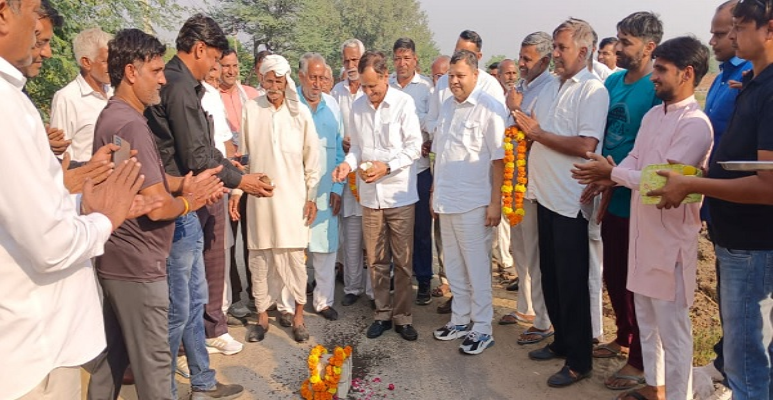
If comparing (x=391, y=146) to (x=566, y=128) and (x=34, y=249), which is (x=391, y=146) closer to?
(x=566, y=128)

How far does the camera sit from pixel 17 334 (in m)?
1.86

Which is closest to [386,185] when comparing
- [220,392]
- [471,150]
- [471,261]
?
[471,150]

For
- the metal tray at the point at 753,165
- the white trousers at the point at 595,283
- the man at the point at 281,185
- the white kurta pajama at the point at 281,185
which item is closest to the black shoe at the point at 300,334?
the man at the point at 281,185

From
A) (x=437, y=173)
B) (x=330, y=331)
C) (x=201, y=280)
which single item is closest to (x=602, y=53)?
(x=437, y=173)

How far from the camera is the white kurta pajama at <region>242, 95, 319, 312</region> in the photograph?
498cm

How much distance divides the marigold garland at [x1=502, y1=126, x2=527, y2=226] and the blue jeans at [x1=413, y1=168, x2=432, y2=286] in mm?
1378

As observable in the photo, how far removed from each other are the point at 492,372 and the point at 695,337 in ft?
6.15

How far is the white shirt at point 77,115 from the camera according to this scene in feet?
14.8

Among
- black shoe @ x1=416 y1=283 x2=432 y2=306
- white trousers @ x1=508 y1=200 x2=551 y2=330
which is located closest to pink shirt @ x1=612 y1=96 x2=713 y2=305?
white trousers @ x1=508 y1=200 x2=551 y2=330

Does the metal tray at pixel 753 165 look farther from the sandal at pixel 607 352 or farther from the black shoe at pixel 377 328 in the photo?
the black shoe at pixel 377 328

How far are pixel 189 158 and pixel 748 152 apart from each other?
3255 mm

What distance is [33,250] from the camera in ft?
5.89

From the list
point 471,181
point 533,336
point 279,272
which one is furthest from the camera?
point 279,272

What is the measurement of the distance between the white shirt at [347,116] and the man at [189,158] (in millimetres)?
1693
